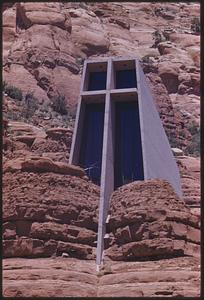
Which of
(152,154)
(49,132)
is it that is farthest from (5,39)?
(152,154)

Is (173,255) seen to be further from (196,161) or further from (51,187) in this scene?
(196,161)

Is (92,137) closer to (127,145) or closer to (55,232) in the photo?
(127,145)

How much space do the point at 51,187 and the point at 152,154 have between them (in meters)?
6.08

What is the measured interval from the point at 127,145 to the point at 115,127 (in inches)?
42.9

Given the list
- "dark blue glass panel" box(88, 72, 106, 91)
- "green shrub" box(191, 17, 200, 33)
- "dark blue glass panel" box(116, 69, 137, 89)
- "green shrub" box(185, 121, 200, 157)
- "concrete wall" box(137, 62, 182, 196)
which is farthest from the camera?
"green shrub" box(191, 17, 200, 33)

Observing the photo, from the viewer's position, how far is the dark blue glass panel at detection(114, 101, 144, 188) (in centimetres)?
2362

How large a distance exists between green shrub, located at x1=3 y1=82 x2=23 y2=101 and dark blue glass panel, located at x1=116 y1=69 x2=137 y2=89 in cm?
1813

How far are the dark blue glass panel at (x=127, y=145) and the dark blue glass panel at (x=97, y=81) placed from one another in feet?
3.31

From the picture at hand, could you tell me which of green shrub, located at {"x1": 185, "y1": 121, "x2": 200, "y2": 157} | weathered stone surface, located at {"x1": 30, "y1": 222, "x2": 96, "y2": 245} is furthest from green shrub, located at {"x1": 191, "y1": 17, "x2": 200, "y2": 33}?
weathered stone surface, located at {"x1": 30, "y1": 222, "x2": 96, "y2": 245}

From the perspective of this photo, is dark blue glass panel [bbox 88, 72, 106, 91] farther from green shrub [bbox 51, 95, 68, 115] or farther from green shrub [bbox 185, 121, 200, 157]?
green shrub [bbox 185, 121, 200, 157]

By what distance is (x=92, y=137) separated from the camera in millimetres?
25547

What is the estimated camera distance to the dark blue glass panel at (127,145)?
930 inches

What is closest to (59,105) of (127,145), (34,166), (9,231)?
(127,145)

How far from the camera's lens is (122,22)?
59531 mm
